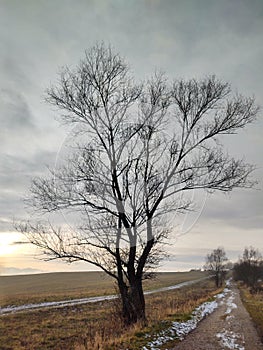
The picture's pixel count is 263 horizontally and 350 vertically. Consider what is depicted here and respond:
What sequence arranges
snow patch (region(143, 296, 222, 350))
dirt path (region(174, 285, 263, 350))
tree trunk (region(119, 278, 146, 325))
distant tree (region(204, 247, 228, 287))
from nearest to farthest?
snow patch (region(143, 296, 222, 350)) → dirt path (region(174, 285, 263, 350)) → tree trunk (region(119, 278, 146, 325)) → distant tree (region(204, 247, 228, 287))

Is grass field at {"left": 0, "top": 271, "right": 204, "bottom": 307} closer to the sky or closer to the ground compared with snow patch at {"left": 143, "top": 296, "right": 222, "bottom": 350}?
closer to the ground

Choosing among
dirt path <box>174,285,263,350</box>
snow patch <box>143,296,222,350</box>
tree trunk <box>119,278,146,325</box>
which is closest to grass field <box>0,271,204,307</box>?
tree trunk <box>119,278,146,325</box>

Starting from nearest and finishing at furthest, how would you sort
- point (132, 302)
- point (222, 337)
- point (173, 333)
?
point (222, 337) < point (173, 333) < point (132, 302)

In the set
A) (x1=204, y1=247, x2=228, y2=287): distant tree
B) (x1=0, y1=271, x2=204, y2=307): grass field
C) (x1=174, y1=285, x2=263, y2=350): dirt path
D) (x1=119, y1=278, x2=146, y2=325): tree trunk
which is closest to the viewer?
(x1=174, y1=285, x2=263, y2=350): dirt path

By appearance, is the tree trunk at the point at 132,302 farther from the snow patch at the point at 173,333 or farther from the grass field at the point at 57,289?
the grass field at the point at 57,289

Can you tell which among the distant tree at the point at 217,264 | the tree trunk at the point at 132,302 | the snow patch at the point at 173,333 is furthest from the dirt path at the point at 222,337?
the distant tree at the point at 217,264

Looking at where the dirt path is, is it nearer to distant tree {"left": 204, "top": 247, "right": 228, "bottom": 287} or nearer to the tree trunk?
the tree trunk

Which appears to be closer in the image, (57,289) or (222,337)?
(222,337)

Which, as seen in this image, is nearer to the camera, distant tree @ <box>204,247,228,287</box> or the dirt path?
the dirt path

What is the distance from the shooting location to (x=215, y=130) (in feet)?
55.6

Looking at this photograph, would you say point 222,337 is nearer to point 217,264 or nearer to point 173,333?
point 173,333

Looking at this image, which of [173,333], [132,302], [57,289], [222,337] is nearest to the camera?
[222,337]

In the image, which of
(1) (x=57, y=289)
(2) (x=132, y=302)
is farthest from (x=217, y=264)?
(2) (x=132, y=302)

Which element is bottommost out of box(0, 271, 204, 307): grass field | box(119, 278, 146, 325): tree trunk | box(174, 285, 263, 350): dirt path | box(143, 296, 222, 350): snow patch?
box(0, 271, 204, 307): grass field
